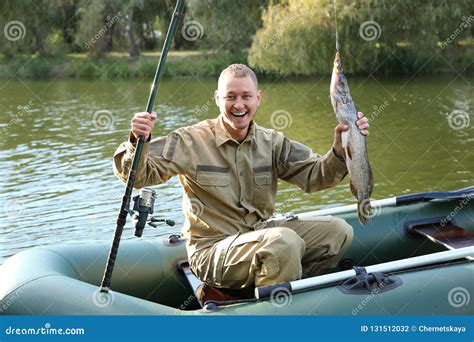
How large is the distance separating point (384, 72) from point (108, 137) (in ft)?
31.2

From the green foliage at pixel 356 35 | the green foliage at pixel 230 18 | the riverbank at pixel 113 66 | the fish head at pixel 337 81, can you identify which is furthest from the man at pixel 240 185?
the green foliage at pixel 230 18

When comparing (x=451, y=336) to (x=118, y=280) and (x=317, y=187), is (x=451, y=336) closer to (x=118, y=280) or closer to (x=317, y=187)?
(x=317, y=187)

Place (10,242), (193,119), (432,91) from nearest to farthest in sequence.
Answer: (10,242) → (193,119) → (432,91)

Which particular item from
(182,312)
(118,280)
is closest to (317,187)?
(182,312)

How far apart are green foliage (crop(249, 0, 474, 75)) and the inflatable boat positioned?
13639 mm

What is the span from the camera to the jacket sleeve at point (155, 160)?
373 cm

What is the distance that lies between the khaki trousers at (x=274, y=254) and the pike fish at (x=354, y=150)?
371 millimetres

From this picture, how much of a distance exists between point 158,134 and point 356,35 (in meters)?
7.48

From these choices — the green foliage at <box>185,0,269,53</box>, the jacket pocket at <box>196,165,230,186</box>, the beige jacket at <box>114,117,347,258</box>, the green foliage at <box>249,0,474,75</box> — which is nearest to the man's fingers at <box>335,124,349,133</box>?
the beige jacket at <box>114,117,347,258</box>

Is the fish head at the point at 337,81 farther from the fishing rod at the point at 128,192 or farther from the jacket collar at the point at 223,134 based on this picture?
the fishing rod at the point at 128,192

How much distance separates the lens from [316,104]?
48.0ft

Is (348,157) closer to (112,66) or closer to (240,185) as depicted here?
(240,185)

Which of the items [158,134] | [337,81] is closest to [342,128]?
[337,81]

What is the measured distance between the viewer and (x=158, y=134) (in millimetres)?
12172
